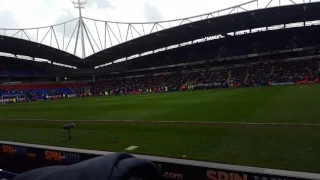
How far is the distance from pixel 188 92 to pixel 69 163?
46104mm

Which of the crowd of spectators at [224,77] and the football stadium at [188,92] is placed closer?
the football stadium at [188,92]

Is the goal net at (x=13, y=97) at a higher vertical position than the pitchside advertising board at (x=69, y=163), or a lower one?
higher

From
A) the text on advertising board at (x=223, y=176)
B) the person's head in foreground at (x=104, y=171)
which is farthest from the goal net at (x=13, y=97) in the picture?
the person's head in foreground at (x=104, y=171)

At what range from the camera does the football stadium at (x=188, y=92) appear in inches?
418

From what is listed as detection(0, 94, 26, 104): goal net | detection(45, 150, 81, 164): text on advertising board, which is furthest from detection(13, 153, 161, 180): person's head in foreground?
detection(0, 94, 26, 104): goal net

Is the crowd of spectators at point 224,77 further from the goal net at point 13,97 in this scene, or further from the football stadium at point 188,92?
the goal net at point 13,97

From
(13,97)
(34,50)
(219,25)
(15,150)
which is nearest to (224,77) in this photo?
(219,25)

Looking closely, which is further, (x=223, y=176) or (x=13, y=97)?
(x=13, y=97)

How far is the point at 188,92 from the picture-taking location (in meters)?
52.7

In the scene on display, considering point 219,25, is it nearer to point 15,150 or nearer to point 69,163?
point 15,150

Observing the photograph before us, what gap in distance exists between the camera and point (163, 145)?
1084 centimetres

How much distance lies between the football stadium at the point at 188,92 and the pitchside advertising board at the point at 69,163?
9cm

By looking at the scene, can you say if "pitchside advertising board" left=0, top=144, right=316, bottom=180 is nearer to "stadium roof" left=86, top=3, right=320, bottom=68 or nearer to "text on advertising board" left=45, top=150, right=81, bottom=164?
"text on advertising board" left=45, top=150, right=81, bottom=164

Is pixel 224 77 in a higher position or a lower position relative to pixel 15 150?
higher
